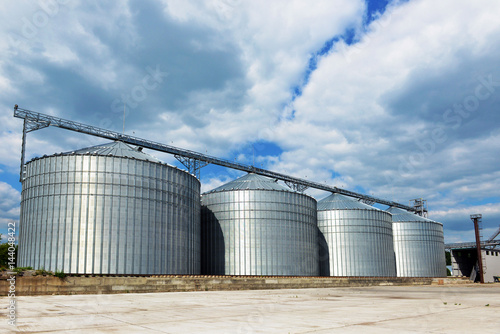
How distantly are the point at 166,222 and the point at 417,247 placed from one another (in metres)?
68.8

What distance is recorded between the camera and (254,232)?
6359 cm

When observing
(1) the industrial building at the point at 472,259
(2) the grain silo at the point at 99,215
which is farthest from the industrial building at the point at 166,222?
(1) the industrial building at the point at 472,259

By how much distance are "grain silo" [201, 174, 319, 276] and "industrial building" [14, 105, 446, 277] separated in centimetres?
16

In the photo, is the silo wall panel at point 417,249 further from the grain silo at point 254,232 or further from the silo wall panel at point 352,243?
the grain silo at point 254,232

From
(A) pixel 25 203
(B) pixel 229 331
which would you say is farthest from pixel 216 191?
(B) pixel 229 331

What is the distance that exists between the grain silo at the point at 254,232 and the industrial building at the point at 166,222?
6.3 inches

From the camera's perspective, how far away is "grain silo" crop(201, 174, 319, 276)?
206ft

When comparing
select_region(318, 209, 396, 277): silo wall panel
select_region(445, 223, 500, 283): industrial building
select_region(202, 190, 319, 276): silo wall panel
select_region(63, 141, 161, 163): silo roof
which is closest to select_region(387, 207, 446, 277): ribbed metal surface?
select_region(318, 209, 396, 277): silo wall panel

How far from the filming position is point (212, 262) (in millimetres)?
64562

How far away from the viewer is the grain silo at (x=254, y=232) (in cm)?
6291

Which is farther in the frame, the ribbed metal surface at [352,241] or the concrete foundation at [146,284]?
the ribbed metal surface at [352,241]

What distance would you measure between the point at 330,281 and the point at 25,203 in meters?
40.9

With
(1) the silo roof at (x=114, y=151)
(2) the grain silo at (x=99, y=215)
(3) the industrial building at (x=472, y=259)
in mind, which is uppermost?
(1) the silo roof at (x=114, y=151)

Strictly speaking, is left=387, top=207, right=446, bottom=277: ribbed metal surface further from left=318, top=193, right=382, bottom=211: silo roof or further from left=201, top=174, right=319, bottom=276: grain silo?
left=201, top=174, right=319, bottom=276: grain silo
